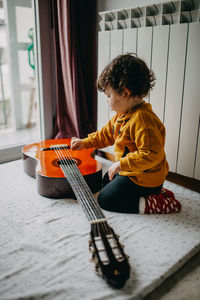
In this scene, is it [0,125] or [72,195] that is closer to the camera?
[72,195]

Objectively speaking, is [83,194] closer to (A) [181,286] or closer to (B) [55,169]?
(B) [55,169]

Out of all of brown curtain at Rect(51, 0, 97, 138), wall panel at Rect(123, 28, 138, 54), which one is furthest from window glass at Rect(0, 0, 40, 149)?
wall panel at Rect(123, 28, 138, 54)

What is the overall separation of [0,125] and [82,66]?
3.86ft

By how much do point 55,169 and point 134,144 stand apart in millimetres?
377

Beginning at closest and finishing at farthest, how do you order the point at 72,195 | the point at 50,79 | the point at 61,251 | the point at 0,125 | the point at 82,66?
the point at 61,251
the point at 72,195
the point at 82,66
the point at 50,79
the point at 0,125

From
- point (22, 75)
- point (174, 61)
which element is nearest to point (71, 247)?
point (174, 61)

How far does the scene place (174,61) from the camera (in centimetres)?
126

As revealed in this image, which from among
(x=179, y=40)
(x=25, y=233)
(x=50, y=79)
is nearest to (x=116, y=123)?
(x=179, y=40)

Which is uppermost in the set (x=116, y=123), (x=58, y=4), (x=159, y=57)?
(x=58, y=4)

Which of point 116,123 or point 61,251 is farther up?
point 116,123

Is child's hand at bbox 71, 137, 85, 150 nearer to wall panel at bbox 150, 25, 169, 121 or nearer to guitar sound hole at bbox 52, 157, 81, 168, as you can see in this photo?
guitar sound hole at bbox 52, 157, 81, 168

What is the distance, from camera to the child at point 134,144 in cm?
104

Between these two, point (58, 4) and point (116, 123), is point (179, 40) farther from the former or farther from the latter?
point (58, 4)

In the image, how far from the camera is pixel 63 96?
1.85 metres
